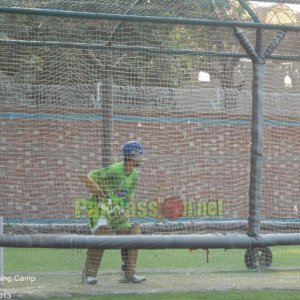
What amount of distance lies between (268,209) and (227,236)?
9.24ft

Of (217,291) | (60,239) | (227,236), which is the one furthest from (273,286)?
(60,239)

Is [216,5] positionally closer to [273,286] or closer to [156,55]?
[156,55]

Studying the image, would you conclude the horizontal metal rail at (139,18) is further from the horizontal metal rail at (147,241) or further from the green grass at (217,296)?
the green grass at (217,296)

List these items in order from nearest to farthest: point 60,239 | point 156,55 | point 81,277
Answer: point 60,239
point 81,277
point 156,55

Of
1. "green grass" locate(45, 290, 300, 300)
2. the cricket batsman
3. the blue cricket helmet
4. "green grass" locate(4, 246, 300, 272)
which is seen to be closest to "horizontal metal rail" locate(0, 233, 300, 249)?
"green grass" locate(45, 290, 300, 300)

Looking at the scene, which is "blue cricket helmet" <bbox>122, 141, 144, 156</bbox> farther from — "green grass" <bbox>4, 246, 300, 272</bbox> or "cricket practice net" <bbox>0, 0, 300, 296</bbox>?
"green grass" <bbox>4, 246, 300, 272</bbox>

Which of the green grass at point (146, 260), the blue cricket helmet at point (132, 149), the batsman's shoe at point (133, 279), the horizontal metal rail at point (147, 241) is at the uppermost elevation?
the blue cricket helmet at point (132, 149)

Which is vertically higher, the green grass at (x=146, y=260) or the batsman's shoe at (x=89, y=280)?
the batsman's shoe at (x=89, y=280)

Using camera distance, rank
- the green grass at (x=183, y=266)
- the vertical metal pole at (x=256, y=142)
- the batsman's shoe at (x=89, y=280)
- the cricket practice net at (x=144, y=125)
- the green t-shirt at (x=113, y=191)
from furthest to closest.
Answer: the cricket practice net at (x=144, y=125) < the green t-shirt at (x=113, y=191) < the batsman's shoe at (x=89, y=280) < the green grass at (x=183, y=266) < the vertical metal pole at (x=256, y=142)

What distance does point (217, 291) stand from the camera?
790 cm

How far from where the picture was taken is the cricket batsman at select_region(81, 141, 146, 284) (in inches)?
327

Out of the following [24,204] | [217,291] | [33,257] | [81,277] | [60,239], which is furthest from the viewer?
[33,257]

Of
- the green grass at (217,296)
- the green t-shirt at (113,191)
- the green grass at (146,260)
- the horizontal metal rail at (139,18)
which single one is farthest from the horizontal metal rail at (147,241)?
the green grass at (146,260)

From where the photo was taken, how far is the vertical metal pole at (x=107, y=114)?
8625mm
